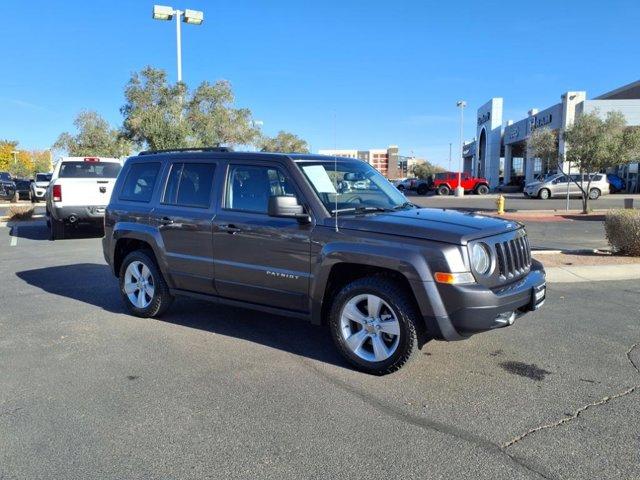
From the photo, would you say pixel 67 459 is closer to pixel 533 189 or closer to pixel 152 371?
pixel 152 371

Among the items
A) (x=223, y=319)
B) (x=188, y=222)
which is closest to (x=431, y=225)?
(x=188, y=222)

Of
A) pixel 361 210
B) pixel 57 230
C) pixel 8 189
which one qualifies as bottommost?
pixel 57 230

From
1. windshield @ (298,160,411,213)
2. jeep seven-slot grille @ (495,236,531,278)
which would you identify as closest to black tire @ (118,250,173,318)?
windshield @ (298,160,411,213)

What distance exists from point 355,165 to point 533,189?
104ft

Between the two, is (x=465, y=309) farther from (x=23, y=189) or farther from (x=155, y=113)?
(x=23, y=189)

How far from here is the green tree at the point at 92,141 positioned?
107 feet

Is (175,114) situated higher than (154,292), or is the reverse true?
(175,114)

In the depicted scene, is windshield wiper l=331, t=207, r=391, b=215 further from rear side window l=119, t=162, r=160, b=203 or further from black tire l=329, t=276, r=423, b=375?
rear side window l=119, t=162, r=160, b=203

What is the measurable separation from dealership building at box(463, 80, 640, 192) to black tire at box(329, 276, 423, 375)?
121 ft

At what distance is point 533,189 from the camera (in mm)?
34344

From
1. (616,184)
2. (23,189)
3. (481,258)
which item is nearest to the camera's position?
(481,258)

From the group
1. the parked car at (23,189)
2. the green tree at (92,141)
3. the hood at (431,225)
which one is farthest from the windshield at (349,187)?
the parked car at (23,189)

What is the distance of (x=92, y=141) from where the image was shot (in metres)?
34.2

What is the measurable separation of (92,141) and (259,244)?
3299cm
